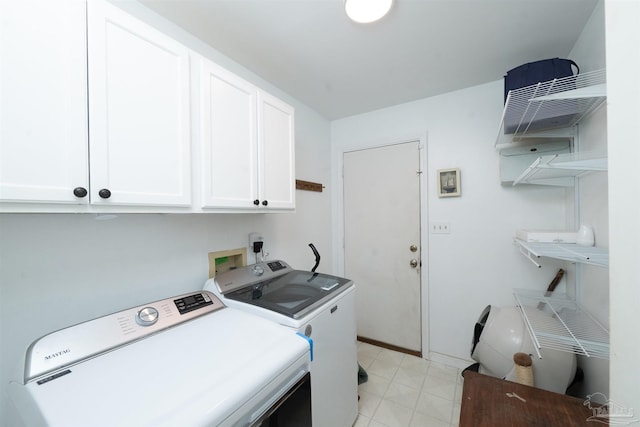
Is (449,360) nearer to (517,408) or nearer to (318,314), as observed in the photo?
(517,408)

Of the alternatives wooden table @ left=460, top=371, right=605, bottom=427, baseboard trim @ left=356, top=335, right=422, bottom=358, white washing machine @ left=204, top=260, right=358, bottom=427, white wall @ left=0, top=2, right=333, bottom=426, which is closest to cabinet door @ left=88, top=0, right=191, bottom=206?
white wall @ left=0, top=2, right=333, bottom=426

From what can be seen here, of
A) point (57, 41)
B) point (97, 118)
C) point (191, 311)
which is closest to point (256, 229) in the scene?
point (191, 311)

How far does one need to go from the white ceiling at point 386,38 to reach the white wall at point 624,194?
1.03m

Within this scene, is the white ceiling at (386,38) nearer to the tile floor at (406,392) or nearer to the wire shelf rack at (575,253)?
the wire shelf rack at (575,253)

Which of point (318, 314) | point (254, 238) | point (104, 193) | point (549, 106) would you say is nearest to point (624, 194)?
point (318, 314)

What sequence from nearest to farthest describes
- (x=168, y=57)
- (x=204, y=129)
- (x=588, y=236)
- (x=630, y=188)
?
(x=630, y=188), (x=168, y=57), (x=204, y=129), (x=588, y=236)

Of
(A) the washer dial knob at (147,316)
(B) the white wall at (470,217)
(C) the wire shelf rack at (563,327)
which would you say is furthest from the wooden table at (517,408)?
(A) the washer dial knob at (147,316)

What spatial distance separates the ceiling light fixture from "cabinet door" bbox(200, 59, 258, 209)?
67 cm

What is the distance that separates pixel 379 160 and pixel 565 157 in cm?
157

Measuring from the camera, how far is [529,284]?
187 cm

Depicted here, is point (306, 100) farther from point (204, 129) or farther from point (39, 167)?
point (39, 167)

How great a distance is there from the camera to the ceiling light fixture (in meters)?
1.19

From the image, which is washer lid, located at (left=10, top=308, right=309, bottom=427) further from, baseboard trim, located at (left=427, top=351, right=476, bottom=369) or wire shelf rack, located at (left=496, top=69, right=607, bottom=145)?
baseboard trim, located at (left=427, top=351, right=476, bottom=369)

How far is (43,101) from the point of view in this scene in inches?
28.1
